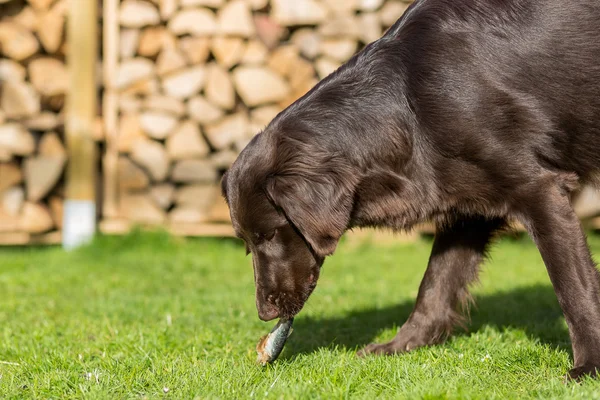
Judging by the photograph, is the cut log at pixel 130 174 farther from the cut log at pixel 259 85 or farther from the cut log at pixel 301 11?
the cut log at pixel 301 11

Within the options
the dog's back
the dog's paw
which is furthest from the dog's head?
the dog's paw

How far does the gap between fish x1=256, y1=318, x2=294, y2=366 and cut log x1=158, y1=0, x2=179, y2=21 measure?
439cm

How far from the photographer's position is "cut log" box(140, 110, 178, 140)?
6.55 meters

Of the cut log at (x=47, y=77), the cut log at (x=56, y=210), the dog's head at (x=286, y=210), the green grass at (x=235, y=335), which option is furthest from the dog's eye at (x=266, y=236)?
the cut log at (x=47, y=77)

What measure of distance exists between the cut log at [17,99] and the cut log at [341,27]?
273 centimetres

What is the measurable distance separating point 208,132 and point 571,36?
14.2 ft

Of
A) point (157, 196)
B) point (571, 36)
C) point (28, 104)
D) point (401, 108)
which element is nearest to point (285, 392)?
point (401, 108)

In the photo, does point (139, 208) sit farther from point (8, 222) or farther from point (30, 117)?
point (30, 117)

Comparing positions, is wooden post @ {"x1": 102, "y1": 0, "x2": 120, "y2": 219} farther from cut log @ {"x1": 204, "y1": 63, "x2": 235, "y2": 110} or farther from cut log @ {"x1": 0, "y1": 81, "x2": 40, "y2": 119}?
cut log @ {"x1": 204, "y1": 63, "x2": 235, "y2": 110}

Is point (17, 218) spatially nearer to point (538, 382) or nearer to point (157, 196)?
point (157, 196)

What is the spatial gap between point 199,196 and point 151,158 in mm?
554

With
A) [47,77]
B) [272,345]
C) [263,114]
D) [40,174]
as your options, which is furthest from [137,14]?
[272,345]

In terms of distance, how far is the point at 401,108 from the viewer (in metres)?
2.79

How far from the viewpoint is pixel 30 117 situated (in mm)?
6621
